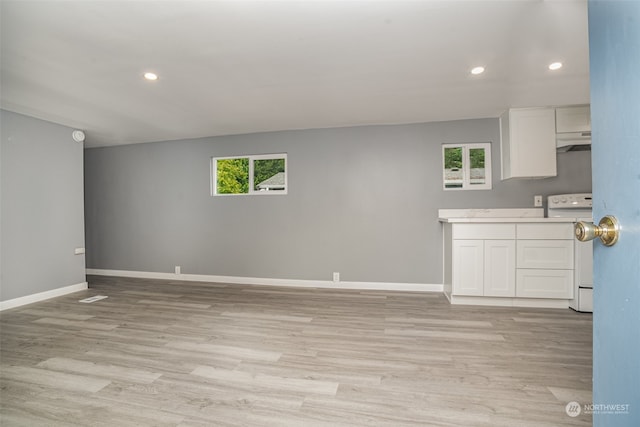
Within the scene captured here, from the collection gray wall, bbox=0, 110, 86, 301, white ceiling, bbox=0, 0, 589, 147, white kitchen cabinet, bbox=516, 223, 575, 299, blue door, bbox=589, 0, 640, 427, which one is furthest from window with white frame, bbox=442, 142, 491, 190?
gray wall, bbox=0, 110, 86, 301

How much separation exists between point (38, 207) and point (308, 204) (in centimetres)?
340

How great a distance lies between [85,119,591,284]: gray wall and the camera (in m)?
3.74

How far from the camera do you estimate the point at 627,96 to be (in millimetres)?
600

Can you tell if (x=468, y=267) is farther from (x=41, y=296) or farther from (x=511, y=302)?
(x=41, y=296)

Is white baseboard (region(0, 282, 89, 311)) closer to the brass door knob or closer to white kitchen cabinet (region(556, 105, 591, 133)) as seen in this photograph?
the brass door knob

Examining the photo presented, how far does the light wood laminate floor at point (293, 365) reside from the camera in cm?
149

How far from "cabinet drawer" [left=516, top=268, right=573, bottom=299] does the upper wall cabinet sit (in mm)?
1130

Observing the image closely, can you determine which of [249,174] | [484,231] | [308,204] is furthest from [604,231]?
[249,174]

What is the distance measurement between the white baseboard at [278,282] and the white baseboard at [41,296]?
775 millimetres

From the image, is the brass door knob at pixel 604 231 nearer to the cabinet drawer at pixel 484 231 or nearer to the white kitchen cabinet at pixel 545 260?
the cabinet drawer at pixel 484 231

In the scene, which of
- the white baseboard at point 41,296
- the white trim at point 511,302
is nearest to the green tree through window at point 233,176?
the white baseboard at point 41,296

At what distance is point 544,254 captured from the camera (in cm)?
303

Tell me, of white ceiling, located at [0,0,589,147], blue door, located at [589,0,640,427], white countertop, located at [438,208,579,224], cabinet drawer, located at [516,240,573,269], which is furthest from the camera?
white countertop, located at [438,208,579,224]

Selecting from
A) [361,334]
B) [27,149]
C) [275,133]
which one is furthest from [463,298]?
[27,149]
